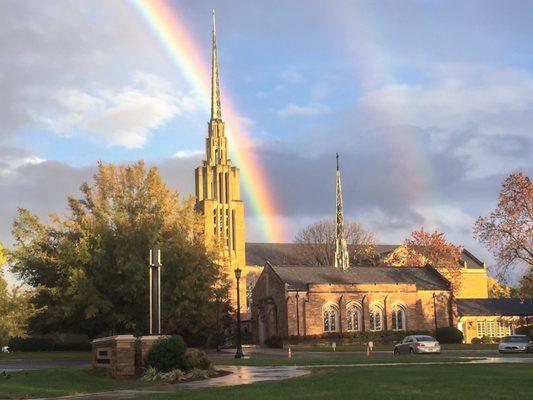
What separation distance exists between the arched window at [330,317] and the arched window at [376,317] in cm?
400

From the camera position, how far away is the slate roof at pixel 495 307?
234 feet

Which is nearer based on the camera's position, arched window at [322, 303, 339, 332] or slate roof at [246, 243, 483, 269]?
arched window at [322, 303, 339, 332]

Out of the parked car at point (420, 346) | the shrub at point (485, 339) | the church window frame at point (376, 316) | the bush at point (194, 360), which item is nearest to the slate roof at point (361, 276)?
the church window frame at point (376, 316)

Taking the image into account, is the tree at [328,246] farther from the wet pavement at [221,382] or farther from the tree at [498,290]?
the wet pavement at [221,382]

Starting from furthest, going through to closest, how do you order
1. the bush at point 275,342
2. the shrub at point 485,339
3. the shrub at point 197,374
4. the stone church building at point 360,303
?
the shrub at point 485,339, the stone church building at point 360,303, the bush at point 275,342, the shrub at point 197,374

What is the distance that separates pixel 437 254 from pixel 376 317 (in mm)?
20237

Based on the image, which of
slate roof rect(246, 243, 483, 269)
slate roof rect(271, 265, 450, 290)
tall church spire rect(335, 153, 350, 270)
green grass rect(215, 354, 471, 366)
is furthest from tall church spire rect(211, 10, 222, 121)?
green grass rect(215, 354, 471, 366)

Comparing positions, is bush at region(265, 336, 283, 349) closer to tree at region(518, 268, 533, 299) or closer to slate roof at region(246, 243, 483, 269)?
tree at region(518, 268, 533, 299)

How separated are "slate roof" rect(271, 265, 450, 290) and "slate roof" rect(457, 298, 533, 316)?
4.82 m

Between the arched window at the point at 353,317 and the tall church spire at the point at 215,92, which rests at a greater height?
the tall church spire at the point at 215,92

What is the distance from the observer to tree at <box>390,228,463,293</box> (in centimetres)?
8194

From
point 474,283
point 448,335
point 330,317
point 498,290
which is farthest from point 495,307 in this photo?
point 498,290

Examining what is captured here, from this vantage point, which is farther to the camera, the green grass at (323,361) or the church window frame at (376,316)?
the church window frame at (376,316)

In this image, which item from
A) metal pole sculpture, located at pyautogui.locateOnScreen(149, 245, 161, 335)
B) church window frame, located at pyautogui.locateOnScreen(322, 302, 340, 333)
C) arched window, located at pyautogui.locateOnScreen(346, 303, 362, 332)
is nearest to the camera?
metal pole sculpture, located at pyautogui.locateOnScreen(149, 245, 161, 335)
